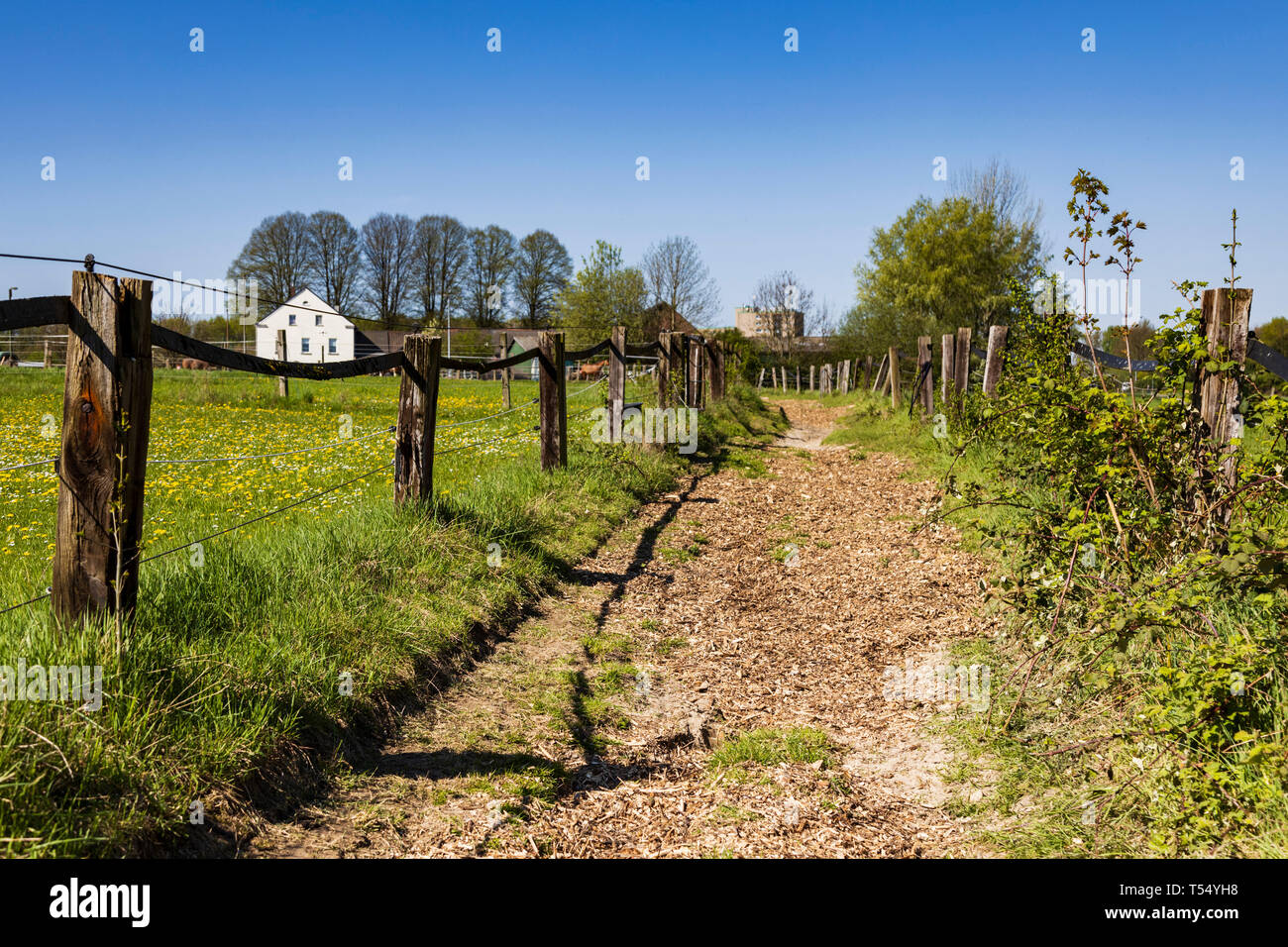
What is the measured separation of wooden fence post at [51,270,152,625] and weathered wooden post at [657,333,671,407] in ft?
30.5

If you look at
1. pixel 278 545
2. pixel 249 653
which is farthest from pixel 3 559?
pixel 249 653

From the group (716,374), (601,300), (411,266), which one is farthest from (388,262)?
(716,374)

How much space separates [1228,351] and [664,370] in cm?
821

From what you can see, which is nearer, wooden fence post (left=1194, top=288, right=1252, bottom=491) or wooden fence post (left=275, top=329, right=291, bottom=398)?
wooden fence post (left=1194, top=288, right=1252, bottom=491)

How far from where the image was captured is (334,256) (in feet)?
212

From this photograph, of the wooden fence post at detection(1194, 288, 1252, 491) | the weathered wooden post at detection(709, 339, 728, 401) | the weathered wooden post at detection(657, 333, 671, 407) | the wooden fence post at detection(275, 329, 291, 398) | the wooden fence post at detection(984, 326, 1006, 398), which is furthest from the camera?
the wooden fence post at detection(275, 329, 291, 398)

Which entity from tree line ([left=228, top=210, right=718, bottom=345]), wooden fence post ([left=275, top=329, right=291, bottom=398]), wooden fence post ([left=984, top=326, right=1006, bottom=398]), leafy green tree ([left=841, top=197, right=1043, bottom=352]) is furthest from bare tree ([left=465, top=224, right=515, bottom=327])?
wooden fence post ([left=984, top=326, right=1006, bottom=398])

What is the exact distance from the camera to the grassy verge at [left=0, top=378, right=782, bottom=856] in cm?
257

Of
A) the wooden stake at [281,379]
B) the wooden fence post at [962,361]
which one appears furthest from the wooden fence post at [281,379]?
the wooden fence post at [962,361]

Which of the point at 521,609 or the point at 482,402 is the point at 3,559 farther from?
the point at 482,402

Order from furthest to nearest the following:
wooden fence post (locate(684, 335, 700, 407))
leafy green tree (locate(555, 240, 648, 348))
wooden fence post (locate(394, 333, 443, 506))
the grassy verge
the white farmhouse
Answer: the white farmhouse < leafy green tree (locate(555, 240, 648, 348)) < wooden fence post (locate(684, 335, 700, 407)) < wooden fence post (locate(394, 333, 443, 506)) < the grassy verge

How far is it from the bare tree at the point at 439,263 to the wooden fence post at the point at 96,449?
67838 mm

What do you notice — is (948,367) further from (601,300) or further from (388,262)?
(388,262)

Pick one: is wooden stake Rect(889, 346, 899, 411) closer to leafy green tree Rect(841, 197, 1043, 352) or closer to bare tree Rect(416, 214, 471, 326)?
leafy green tree Rect(841, 197, 1043, 352)
